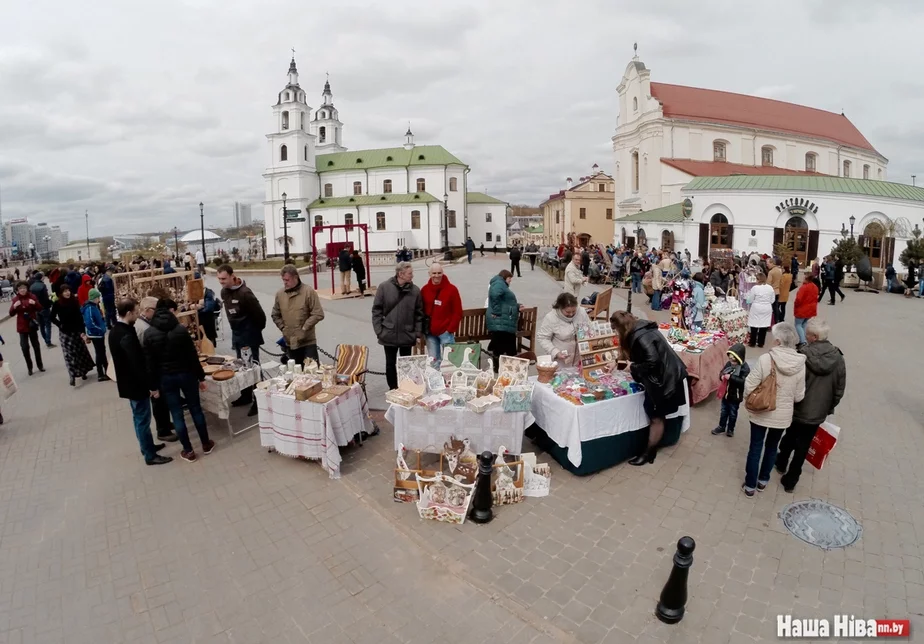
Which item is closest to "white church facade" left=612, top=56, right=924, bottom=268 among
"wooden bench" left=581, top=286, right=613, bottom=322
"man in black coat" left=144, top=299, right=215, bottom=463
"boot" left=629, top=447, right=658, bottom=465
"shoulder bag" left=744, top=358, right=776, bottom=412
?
"wooden bench" left=581, top=286, right=613, bottom=322

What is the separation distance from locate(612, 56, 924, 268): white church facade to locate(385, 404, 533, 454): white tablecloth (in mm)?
28858

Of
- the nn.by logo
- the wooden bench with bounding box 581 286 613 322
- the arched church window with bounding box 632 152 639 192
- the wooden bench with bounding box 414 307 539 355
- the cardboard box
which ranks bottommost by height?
the nn.by logo

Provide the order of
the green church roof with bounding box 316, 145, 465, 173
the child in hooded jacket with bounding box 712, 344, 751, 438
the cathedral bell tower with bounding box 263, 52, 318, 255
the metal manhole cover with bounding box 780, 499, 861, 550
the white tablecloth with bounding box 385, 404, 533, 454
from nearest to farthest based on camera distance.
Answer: the metal manhole cover with bounding box 780, 499, 861, 550 < the white tablecloth with bounding box 385, 404, 533, 454 < the child in hooded jacket with bounding box 712, 344, 751, 438 < the cathedral bell tower with bounding box 263, 52, 318, 255 < the green church roof with bounding box 316, 145, 465, 173

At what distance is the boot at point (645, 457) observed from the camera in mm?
6085

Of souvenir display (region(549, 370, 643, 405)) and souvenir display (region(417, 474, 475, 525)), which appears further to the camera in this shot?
souvenir display (region(549, 370, 643, 405))

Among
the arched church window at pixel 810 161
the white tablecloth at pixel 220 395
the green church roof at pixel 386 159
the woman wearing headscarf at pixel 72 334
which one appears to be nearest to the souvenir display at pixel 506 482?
the white tablecloth at pixel 220 395

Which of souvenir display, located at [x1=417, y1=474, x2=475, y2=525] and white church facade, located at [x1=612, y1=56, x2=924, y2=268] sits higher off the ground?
white church facade, located at [x1=612, y1=56, x2=924, y2=268]

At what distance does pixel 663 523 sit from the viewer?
4.97 metres

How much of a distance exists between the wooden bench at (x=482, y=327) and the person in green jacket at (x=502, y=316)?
494 mm

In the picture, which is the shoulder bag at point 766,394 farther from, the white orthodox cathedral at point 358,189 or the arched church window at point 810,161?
the white orthodox cathedral at point 358,189

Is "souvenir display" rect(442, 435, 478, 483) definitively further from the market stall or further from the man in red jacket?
the man in red jacket

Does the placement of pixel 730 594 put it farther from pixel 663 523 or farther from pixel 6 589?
pixel 6 589

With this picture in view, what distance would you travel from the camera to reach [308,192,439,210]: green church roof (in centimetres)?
5984

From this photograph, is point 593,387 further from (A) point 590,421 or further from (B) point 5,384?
(B) point 5,384
